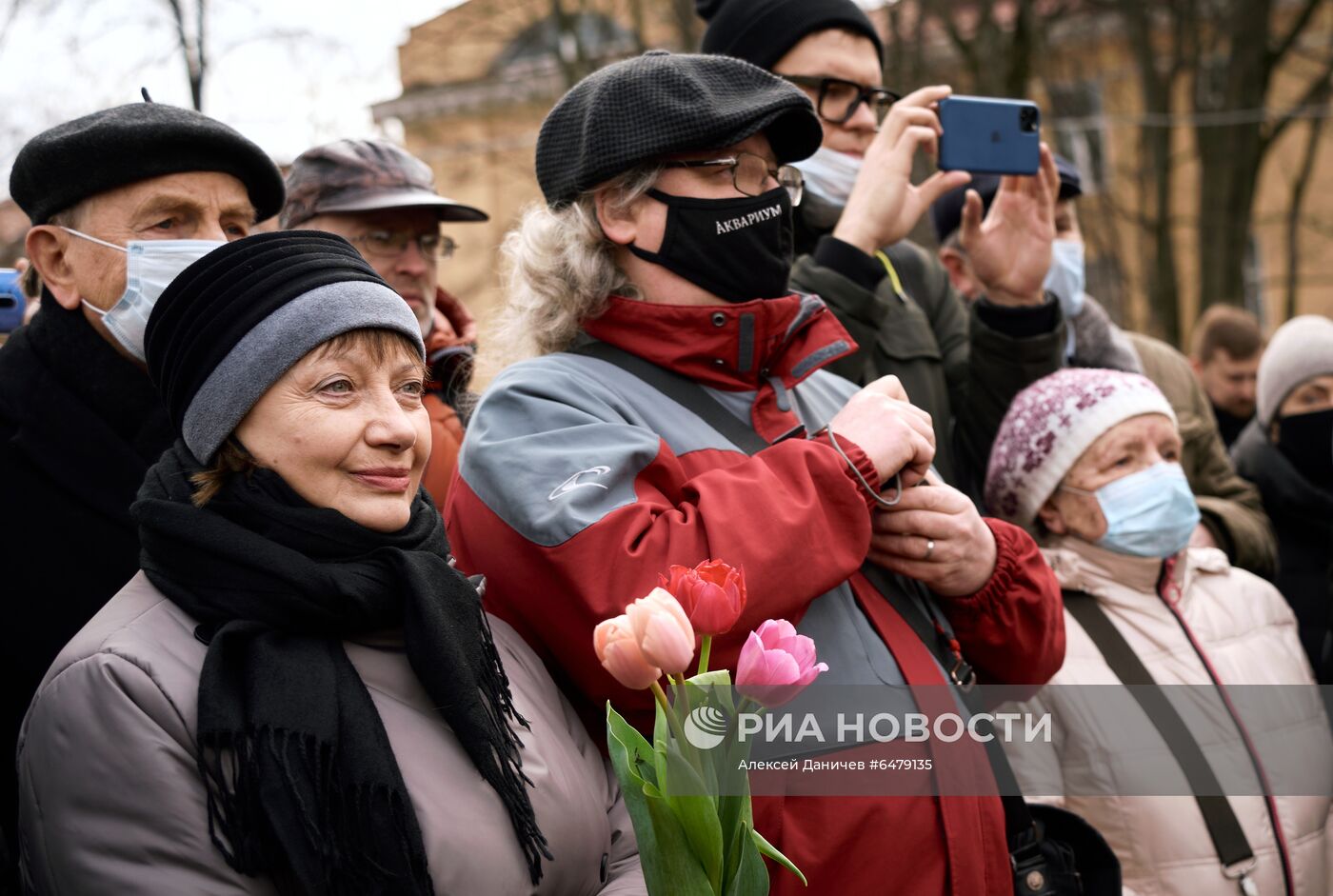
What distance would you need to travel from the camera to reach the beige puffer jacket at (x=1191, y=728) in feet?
10.3

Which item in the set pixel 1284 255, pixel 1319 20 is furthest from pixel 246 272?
pixel 1284 255

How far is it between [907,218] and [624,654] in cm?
209

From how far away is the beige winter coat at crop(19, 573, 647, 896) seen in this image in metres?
1.84

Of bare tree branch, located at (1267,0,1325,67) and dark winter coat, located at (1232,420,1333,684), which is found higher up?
dark winter coat, located at (1232,420,1333,684)

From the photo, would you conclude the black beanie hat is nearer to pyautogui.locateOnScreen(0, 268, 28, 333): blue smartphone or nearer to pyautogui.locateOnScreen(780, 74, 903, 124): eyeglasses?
Result: pyautogui.locateOnScreen(780, 74, 903, 124): eyeglasses

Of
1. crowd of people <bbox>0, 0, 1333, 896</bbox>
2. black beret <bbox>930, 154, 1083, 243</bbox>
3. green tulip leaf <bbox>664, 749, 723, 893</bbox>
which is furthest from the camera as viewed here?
black beret <bbox>930, 154, 1083, 243</bbox>

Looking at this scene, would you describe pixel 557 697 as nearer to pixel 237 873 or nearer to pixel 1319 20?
pixel 237 873

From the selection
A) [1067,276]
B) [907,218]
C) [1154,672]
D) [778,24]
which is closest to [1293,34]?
[1067,276]

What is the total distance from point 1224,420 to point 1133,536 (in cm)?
344

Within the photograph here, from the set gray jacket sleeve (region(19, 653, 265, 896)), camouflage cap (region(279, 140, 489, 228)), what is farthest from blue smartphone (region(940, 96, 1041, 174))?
gray jacket sleeve (region(19, 653, 265, 896))

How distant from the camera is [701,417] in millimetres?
2637

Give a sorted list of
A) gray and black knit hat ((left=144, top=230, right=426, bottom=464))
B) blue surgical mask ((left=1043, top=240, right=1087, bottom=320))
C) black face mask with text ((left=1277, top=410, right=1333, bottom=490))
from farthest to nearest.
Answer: black face mask with text ((left=1277, top=410, right=1333, bottom=490)) < blue surgical mask ((left=1043, top=240, right=1087, bottom=320)) < gray and black knit hat ((left=144, top=230, right=426, bottom=464))

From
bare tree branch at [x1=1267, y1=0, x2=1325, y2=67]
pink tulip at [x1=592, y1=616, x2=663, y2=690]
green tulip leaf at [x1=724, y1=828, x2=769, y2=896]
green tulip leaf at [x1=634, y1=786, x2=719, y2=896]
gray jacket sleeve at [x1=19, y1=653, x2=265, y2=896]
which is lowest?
bare tree branch at [x1=1267, y1=0, x2=1325, y2=67]

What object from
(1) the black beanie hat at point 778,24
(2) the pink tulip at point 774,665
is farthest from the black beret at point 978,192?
(2) the pink tulip at point 774,665
